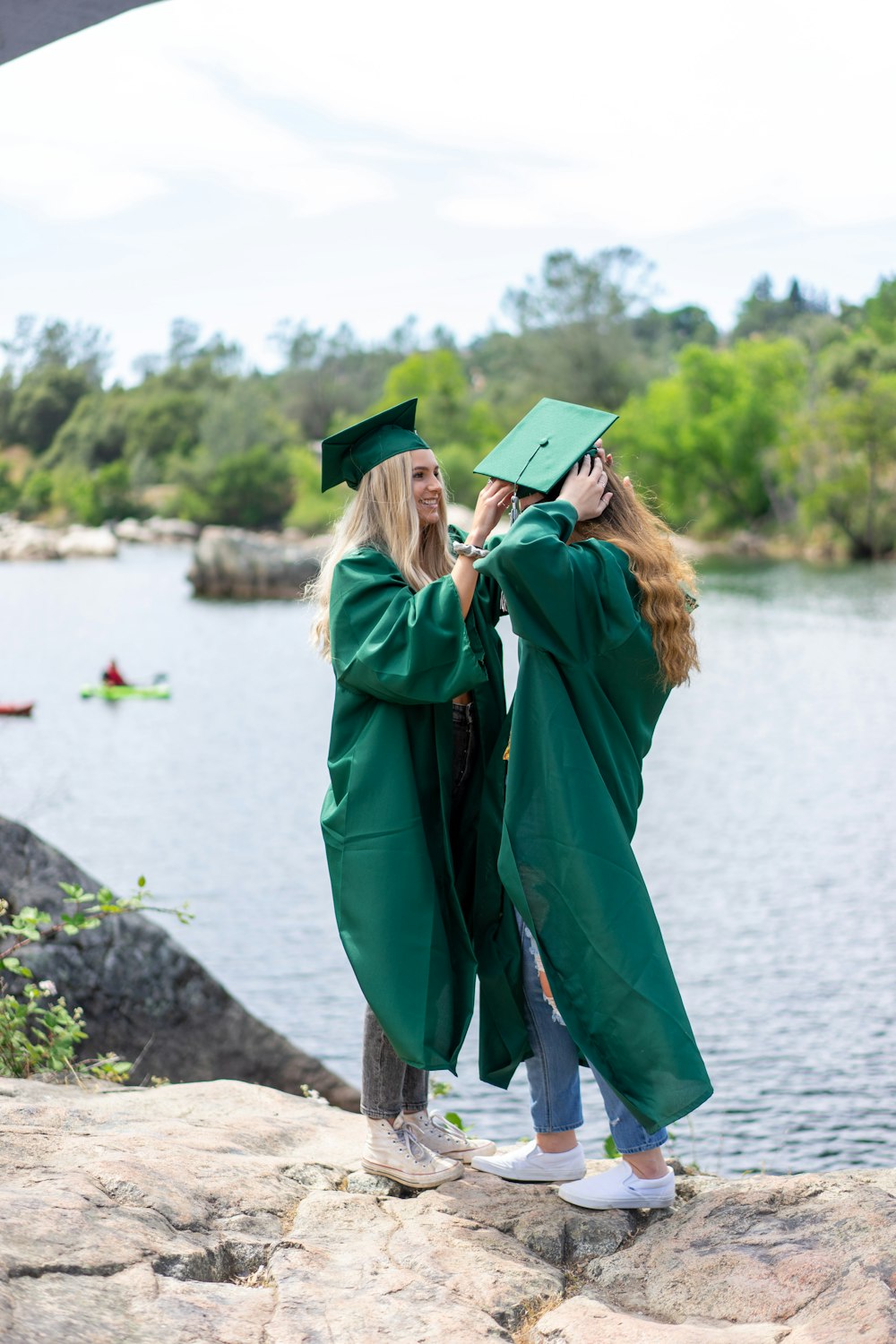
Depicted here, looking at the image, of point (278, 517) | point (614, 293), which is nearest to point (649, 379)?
point (614, 293)

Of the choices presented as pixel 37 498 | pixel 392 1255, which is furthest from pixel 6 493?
pixel 392 1255

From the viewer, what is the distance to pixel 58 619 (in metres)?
35.7

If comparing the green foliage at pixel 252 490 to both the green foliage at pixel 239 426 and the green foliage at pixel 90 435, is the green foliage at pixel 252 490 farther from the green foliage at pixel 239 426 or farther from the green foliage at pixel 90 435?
the green foliage at pixel 90 435

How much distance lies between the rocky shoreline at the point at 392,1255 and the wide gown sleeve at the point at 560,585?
1.22 m

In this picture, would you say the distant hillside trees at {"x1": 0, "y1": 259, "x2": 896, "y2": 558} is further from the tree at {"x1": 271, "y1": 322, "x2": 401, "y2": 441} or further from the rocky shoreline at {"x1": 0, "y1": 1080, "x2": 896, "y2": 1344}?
the rocky shoreline at {"x1": 0, "y1": 1080, "x2": 896, "y2": 1344}

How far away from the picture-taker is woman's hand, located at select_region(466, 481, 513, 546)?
298 centimetres

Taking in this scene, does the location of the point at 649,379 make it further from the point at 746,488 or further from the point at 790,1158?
the point at 790,1158

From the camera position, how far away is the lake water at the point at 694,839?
7.69 metres

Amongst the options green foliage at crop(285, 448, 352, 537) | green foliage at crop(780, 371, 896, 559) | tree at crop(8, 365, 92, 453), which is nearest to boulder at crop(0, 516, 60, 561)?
green foliage at crop(285, 448, 352, 537)

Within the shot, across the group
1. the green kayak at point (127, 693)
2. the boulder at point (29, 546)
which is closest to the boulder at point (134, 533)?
the boulder at point (29, 546)

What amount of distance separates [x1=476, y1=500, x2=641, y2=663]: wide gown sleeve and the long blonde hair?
34cm

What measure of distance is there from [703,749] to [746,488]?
38.8 m

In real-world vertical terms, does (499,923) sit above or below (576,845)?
below

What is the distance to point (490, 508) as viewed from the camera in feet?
9.91
